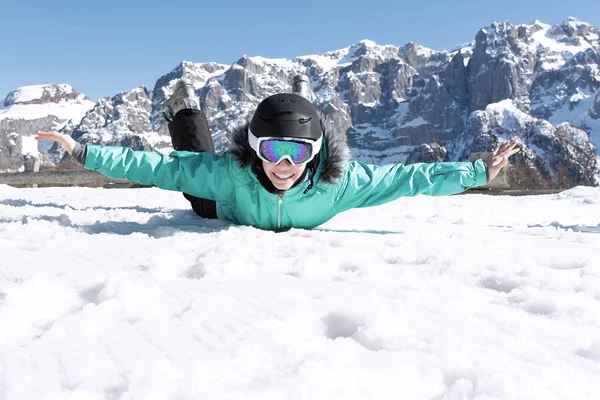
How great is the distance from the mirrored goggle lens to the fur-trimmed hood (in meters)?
0.16

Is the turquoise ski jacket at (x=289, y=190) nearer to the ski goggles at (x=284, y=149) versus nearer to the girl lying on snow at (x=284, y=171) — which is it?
the girl lying on snow at (x=284, y=171)

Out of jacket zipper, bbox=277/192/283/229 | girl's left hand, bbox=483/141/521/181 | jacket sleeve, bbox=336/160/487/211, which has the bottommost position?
jacket zipper, bbox=277/192/283/229

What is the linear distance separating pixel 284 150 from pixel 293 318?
4.96 feet

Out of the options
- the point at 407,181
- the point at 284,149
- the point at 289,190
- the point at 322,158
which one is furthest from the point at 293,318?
the point at 407,181

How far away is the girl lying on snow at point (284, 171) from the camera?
2.96 meters

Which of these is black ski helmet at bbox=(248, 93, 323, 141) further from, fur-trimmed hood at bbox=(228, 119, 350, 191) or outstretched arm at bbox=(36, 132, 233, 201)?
outstretched arm at bbox=(36, 132, 233, 201)

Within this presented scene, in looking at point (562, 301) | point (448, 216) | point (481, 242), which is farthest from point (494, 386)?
point (448, 216)

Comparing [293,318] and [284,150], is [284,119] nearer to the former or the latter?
[284,150]

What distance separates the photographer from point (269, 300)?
5.90ft

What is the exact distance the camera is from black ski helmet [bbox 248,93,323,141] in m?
2.90

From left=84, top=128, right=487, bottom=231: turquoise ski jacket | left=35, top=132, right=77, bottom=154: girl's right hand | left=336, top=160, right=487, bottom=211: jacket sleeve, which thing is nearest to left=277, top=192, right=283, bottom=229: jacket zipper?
left=84, top=128, right=487, bottom=231: turquoise ski jacket

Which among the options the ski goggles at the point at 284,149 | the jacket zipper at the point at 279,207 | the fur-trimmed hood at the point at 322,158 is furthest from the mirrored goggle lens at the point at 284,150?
the jacket zipper at the point at 279,207

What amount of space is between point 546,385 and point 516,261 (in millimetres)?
1315

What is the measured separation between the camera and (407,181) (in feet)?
10.8
